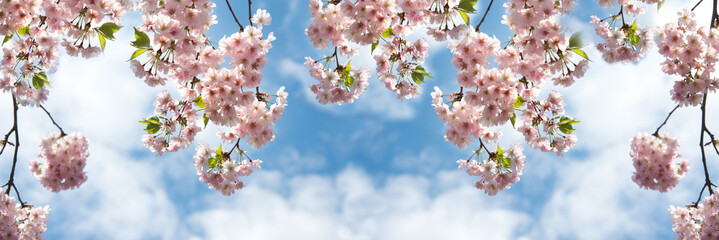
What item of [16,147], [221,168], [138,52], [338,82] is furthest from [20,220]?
[338,82]

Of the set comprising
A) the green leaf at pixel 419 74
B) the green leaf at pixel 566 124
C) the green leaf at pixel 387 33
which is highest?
the green leaf at pixel 387 33

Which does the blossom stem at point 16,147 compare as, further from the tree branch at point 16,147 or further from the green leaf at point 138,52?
the green leaf at point 138,52

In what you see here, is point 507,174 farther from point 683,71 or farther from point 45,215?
point 45,215

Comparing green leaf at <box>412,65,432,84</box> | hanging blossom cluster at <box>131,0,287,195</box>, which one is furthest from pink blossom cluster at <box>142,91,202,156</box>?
green leaf at <box>412,65,432,84</box>

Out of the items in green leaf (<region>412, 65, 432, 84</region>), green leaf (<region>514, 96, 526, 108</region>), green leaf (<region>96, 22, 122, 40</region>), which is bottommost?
green leaf (<region>514, 96, 526, 108</region>)

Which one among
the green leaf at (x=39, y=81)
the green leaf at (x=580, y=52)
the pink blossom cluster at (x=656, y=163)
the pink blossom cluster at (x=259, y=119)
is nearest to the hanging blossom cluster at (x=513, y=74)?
the green leaf at (x=580, y=52)

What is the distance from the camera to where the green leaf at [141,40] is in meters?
4.40

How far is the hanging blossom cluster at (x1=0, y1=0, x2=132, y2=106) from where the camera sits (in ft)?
15.8

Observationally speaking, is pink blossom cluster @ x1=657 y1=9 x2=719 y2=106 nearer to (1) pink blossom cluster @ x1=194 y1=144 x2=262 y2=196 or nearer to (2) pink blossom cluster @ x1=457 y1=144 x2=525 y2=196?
(2) pink blossom cluster @ x1=457 y1=144 x2=525 y2=196

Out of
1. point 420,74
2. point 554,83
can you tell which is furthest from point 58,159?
point 554,83

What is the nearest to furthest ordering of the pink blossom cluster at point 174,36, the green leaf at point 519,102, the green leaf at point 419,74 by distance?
the pink blossom cluster at point 174,36 → the green leaf at point 519,102 → the green leaf at point 419,74

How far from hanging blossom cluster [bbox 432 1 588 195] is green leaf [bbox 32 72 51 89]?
408 cm

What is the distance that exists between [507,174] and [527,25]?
1.85 m

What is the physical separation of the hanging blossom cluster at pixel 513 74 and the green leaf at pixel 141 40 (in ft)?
8.84
